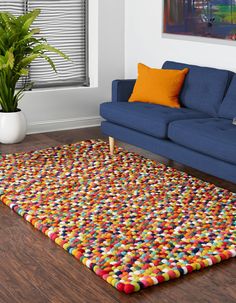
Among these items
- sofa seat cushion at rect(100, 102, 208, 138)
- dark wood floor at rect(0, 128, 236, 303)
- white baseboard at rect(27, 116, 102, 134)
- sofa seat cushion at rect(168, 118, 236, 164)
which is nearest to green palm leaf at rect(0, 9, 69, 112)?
white baseboard at rect(27, 116, 102, 134)

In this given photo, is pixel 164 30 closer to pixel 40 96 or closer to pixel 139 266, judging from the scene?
pixel 40 96

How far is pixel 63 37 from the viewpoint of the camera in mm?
6246

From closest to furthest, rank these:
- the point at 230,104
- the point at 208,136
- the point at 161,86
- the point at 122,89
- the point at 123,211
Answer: the point at 123,211, the point at 208,136, the point at 230,104, the point at 161,86, the point at 122,89

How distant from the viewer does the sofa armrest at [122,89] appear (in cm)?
531

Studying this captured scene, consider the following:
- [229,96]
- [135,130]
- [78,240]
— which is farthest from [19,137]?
[78,240]

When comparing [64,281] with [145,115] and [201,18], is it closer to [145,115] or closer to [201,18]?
[145,115]

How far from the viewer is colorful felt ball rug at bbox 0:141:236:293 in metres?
3.12

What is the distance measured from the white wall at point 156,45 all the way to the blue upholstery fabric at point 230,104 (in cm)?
52

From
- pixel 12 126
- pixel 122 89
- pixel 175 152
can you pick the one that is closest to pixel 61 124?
pixel 12 126

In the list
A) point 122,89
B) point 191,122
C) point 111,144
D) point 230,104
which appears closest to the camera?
point 191,122

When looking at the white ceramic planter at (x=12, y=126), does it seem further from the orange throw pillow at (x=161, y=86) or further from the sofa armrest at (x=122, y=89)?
the orange throw pillow at (x=161, y=86)

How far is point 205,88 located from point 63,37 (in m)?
1.94

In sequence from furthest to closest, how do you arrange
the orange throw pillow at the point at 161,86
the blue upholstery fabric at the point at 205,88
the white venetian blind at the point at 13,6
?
the white venetian blind at the point at 13,6
the orange throw pillow at the point at 161,86
the blue upholstery fabric at the point at 205,88

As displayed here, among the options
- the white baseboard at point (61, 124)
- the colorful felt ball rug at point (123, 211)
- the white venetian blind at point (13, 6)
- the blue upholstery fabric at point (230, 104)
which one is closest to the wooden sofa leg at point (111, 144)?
the colorful felt ball rug at point (123, 211)
